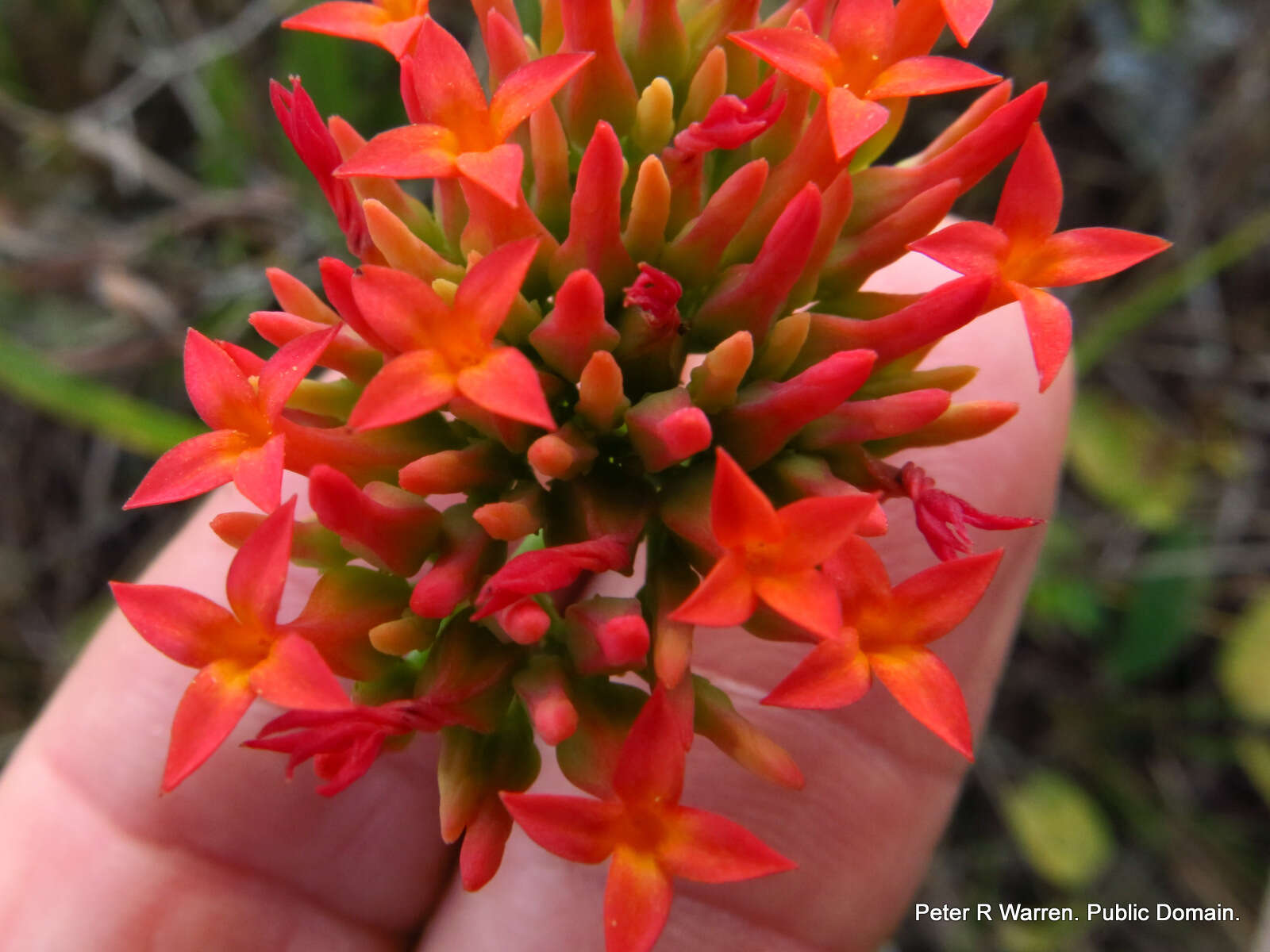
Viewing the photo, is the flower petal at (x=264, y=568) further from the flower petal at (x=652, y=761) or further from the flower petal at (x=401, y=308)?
the flower petal at (x=652, y=761)

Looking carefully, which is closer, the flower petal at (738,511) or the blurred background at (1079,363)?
the flower petal at (738,511)

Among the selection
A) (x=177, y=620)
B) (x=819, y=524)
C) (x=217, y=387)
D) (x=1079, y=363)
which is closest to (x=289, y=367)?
(x=217, y=387)

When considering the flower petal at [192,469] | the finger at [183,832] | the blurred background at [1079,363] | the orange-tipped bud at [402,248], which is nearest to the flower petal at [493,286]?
the orange-tipped bud at [402,248]

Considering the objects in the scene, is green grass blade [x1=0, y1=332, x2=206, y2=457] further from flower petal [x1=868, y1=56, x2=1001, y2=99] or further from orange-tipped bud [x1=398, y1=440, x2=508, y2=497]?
flower petal [x1=868, y1=56, x2=1001, y2=99]

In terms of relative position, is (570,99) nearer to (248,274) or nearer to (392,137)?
(392,137)

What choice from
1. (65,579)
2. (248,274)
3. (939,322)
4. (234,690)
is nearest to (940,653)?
(939,322)

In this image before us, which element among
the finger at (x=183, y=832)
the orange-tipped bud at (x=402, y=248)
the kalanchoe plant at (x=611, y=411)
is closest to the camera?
the kalanchoe plant at (x=611, y=411)

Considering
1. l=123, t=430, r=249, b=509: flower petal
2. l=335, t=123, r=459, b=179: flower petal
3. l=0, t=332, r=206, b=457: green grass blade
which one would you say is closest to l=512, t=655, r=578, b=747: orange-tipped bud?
l=123, t=430, r=249, b=509: flower petal
